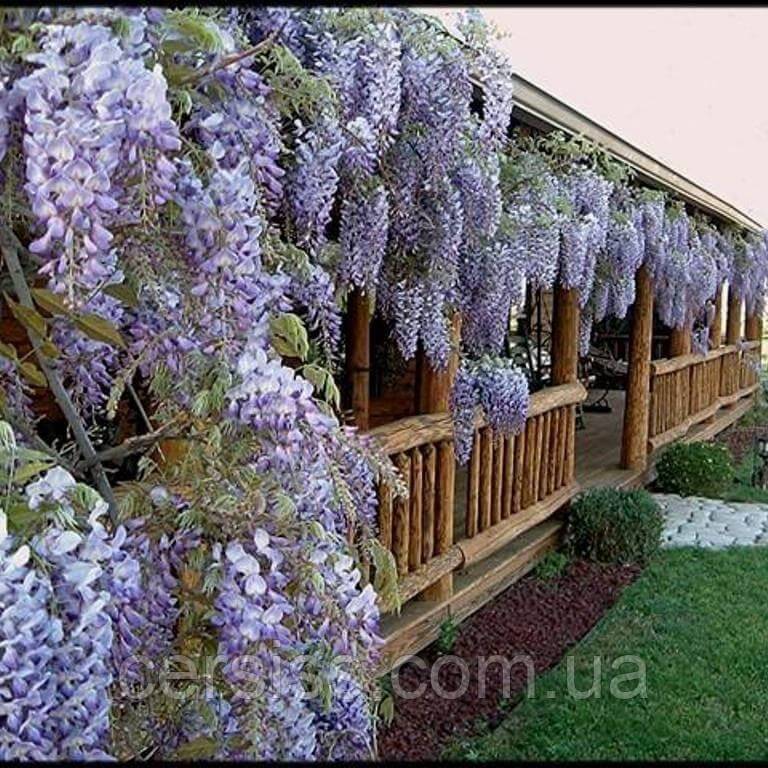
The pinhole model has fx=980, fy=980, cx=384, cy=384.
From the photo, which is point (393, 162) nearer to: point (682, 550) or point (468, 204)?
point (468, 204)

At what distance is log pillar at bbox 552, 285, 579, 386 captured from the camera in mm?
6160

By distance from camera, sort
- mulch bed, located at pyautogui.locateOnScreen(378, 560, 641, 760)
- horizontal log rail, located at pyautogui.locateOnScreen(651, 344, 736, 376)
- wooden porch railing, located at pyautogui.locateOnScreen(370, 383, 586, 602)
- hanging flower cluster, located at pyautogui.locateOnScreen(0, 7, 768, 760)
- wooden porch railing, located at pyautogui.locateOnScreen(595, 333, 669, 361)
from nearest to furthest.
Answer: hanging flower cluster, located at pyautogui.locateOnScreen(0, 7, 768, 760)
mulch bed, located at pyautogui.locateOnScreen(378, 560, 641, 760)
wooden porch railing, located at pyautogui.locateOnScreen(370, 383, 586, 602)
horizontal log rail, located at pyautogui.locateOnScreen(651, 344, 736, 376)
wooden porch railing, located at pyautogui.locateOnScreen(595, 333, 669, 361)

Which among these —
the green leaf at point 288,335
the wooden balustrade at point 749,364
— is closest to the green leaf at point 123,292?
the green leaf at point 288,335

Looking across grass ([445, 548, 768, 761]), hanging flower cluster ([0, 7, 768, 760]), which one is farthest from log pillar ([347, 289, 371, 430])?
hanging flower cluster ([0, 7, 768, 760])

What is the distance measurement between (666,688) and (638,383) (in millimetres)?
4062

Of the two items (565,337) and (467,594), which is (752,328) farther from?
(467,594)

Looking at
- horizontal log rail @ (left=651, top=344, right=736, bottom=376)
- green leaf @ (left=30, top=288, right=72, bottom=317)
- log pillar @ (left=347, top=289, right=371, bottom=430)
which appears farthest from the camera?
horizontal log rail @ (left=651, top=344, right=736, bottom=376)

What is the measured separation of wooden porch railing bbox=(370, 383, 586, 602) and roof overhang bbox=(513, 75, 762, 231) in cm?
137

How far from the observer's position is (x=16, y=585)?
948mm

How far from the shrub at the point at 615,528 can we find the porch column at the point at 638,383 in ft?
5.43

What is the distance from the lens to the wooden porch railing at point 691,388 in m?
8.45

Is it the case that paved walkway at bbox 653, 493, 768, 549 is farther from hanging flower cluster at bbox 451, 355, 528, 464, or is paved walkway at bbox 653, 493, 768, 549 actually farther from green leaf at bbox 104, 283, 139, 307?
green leaf at bbox 104, 283, 139, 307

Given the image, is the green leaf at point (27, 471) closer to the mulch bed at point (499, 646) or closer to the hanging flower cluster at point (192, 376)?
the hanging flower cluster at point (192, 376)

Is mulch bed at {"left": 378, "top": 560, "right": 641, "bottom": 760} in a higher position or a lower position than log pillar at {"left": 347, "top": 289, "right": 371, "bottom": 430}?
lower
